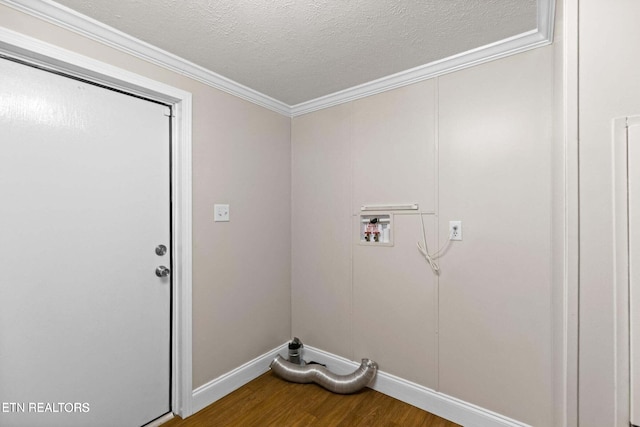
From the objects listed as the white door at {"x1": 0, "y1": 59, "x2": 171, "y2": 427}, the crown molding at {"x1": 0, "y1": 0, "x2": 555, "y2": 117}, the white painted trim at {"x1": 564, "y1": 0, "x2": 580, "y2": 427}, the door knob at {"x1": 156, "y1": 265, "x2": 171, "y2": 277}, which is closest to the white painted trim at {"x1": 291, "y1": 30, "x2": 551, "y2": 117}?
the crown molding at {"x1": 0, "y1": 0, "x2": 555, "y2": 117}

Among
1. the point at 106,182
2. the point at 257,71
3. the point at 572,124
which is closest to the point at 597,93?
the point at 572,124

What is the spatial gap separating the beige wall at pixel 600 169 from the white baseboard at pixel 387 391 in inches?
44.3

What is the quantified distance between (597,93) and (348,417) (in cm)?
202

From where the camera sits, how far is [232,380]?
220 centimetres

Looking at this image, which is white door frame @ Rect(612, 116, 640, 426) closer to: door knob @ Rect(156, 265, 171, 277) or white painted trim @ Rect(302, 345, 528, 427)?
white painted trim @ Rect(302, 345, 528, 427)

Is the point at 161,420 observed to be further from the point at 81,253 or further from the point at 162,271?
the point at 81,253

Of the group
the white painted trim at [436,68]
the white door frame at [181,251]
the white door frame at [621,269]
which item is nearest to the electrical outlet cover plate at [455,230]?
the white painted trim at [436,68]

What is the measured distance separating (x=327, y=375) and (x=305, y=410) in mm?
286

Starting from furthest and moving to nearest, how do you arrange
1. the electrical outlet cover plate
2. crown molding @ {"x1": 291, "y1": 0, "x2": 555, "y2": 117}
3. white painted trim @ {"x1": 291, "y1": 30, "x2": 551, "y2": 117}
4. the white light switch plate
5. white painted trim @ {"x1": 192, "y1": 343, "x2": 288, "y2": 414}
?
1. the white light switch plate
2. white painted trim @ {"x1": 192, "y1": 343, "x2": 288, "y2": 414}
3. the electrical outlet cover plate
4. white painted trim @ {"x1": 291, "y1": 30, "x2": 551, "y2": 117}
5. crown molding @ {"x1": 291, "y1": 0, "x2": 555, "y2": 117}

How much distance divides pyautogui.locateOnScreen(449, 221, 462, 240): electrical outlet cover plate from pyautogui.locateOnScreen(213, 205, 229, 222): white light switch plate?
151 centimetres

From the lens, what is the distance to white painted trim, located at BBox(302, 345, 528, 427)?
1768 mm

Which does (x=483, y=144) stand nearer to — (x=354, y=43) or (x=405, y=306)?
(x=354, y=43)

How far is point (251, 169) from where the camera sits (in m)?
2.35

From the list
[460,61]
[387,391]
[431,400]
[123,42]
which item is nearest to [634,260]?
[460,61]
